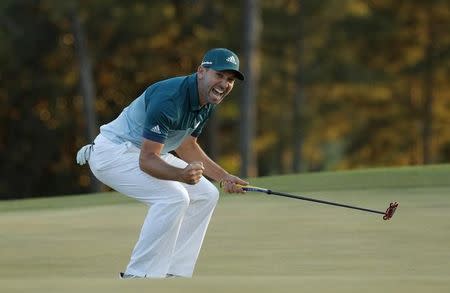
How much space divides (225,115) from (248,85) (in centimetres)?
1068

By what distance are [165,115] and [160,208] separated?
0.66 meters

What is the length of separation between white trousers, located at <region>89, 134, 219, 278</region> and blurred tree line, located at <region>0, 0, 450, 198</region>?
2837 centimetres

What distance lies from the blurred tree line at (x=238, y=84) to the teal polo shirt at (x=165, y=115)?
28419mm

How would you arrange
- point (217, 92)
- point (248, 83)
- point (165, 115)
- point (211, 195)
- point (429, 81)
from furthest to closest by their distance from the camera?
point (429, 81), point (248, 83), point (211, 195), point (217, 92), point (165, 115)

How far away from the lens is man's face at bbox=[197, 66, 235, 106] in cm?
754

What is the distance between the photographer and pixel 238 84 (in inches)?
1526

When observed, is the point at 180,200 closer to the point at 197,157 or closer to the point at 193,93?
the point at 193,93

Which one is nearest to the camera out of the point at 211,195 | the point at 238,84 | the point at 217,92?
the point at 217,92

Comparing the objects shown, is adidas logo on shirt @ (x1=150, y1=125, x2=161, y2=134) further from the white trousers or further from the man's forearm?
the man's forearm

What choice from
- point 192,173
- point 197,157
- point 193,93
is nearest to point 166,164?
point 192,173

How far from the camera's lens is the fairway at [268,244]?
6.19 m

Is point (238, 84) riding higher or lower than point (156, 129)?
lower

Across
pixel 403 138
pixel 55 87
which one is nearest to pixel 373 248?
pixel 55 87

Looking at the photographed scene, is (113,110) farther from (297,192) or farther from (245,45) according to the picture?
(297,192)
